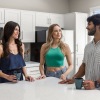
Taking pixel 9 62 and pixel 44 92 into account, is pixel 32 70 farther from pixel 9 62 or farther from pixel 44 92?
pixel 44 92

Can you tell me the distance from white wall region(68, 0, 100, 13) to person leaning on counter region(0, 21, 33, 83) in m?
3.46

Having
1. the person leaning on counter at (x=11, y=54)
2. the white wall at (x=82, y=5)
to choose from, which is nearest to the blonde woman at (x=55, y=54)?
the person leaning on counter at (x=11, y=54)

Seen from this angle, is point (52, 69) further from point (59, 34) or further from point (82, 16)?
point (82, 16)

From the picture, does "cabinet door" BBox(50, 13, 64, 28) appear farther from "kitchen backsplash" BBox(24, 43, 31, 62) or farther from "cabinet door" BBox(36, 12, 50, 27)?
"kitchen backsplash" BBox(24, 43, 31, 62)

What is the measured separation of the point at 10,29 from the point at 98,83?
4.01 ft

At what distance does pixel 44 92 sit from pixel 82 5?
4520mm

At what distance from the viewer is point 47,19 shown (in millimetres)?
5184

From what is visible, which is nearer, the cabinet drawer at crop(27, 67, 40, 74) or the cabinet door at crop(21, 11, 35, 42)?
the cabinet drawer at crop(27, 67, 40, 74)

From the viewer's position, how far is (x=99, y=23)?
2.08 m

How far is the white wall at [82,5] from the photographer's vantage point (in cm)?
552

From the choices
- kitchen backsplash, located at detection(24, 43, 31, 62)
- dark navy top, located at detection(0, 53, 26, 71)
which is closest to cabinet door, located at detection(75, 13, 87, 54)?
kitchen backsplash, located at detection(24, 43, 31, 62)

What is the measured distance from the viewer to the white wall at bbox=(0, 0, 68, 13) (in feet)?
16.7

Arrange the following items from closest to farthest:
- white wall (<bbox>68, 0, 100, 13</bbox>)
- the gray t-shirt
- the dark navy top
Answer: the gray t-shirt → the dark navy top → white wall (<bbox>68, 0, 100, 13</bbox>)

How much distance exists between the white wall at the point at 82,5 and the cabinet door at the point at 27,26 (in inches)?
62.7
